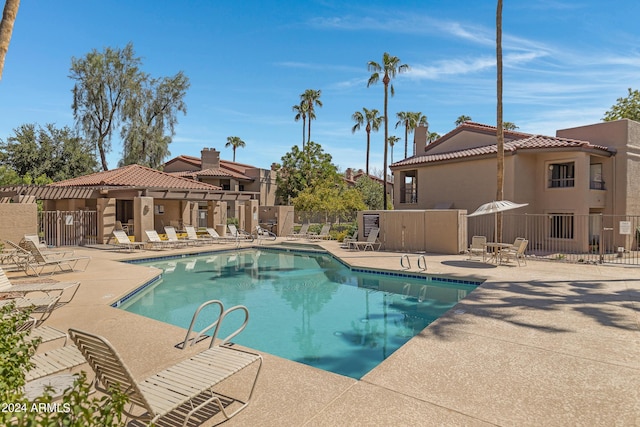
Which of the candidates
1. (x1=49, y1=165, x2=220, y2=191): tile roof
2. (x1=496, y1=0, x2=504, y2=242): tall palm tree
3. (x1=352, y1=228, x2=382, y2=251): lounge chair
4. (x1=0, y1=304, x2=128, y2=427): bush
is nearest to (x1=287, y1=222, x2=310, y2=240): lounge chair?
(x1=352, y1=228, x2=382, y2=251): lounge chair

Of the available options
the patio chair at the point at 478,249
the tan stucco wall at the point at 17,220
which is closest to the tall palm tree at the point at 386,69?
the patio chair at the point at 478,249

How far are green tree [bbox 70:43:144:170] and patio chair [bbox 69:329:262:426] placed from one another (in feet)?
115

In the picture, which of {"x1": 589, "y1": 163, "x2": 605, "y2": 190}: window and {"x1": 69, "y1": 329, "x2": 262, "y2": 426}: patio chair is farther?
{"x1": 589, "y1": 163, "x2": 605, "y2": 190}: window

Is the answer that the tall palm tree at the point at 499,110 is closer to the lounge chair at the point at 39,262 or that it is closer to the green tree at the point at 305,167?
the lounge chair at the point at 39,262

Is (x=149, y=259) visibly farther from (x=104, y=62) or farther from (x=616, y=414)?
(x=104, y=62)

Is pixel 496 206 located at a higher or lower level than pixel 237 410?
higher

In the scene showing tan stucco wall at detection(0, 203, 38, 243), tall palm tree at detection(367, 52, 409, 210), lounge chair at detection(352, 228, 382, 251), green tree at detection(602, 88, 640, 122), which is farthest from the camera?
tall palm tree at detection(367, 52, 409, 210)

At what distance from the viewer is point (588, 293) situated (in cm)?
901

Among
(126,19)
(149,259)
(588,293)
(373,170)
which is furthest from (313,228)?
(373,170)

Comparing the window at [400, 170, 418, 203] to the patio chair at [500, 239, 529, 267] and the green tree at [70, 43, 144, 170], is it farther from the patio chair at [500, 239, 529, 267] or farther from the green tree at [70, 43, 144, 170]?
the green tree at [70, 43, 144, 170]

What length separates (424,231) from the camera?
17.7 metres

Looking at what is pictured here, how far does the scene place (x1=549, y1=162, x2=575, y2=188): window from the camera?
2016cm

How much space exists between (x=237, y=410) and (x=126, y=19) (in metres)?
26.4

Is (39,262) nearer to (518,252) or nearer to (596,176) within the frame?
(518,252)
